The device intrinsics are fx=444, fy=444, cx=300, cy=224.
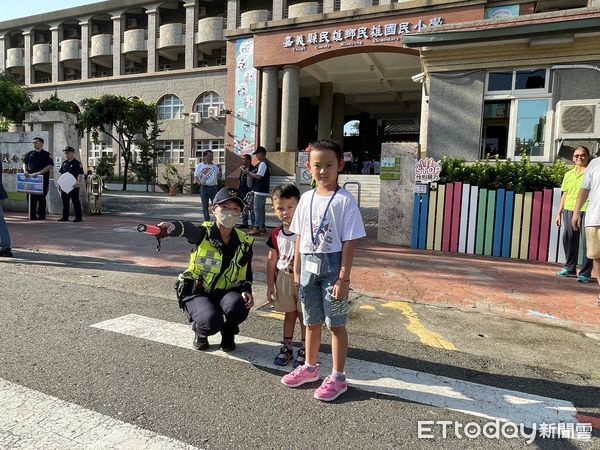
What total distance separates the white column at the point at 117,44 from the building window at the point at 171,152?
7.32 metres

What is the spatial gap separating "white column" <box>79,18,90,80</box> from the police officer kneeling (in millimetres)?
36435

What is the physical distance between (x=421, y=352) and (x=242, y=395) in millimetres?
1509

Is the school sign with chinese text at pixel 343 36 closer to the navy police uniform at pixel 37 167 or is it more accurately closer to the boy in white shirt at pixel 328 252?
the navy police uniform at pixel 37 167

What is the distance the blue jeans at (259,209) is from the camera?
884 cm

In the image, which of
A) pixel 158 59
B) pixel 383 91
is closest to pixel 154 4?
pixel 158 59

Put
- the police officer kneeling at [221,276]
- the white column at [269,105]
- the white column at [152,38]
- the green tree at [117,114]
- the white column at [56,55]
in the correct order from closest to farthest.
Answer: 1. the police officer kneeling at [221,276]
2. the white column at [269,105]
3. the green tree at [117,114]
4. the white column at [152,38]
5. the white column at [56,55]

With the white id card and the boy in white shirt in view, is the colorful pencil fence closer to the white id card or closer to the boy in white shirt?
the boy in white shirt

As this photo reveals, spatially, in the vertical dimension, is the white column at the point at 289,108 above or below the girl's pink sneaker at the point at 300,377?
above

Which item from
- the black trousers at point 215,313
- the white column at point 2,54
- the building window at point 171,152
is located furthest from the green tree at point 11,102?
the black trousers at point 215,313

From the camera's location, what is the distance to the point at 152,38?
3166cm

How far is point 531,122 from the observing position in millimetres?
9945

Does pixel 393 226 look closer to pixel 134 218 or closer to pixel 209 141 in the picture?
pixel 134 218

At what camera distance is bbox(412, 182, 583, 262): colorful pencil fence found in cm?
714

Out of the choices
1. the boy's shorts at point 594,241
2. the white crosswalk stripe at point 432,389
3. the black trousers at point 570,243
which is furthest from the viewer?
the black trousers at point 570,243
